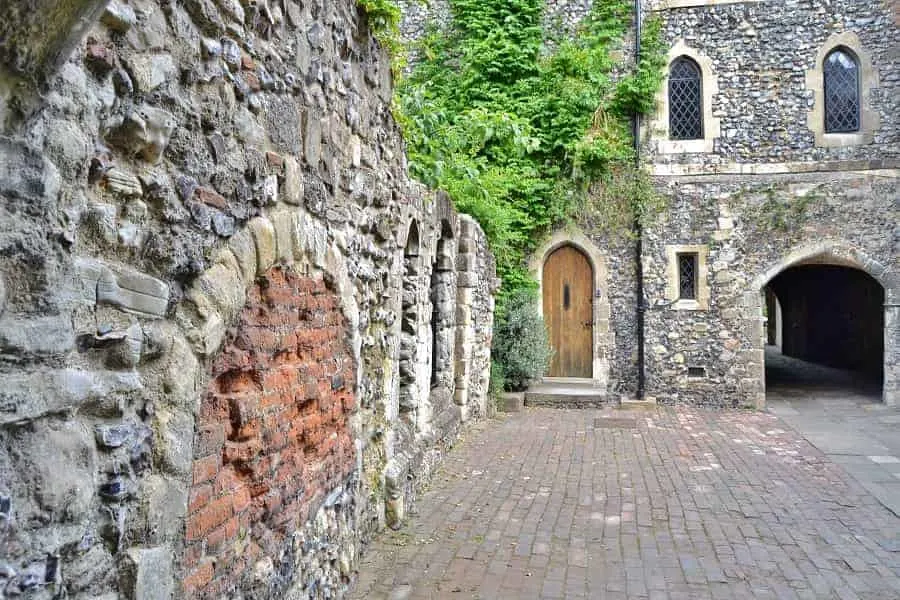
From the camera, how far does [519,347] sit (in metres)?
11.0

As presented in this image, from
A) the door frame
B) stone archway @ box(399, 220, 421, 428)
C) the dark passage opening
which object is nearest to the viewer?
stone archway @ box(399, 220, 421, 428)

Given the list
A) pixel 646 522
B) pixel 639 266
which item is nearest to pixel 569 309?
pixel 639 266

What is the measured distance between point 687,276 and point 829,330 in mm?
8903

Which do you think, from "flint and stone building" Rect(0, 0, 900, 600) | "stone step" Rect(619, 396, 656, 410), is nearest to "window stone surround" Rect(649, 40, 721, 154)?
"stone step" Rect(619, 396, 656, 410)

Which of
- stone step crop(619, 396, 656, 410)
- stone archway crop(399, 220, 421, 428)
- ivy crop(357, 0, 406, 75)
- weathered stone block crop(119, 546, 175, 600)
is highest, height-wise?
ivy crop(357, 0, 406, 75)

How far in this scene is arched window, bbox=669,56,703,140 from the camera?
38.6 feet

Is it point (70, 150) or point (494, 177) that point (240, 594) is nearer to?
point (70, 150)

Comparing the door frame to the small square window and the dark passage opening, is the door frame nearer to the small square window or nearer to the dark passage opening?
the small square window

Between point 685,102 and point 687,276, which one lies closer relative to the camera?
point 687,276

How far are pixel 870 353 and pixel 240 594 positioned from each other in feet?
53.7

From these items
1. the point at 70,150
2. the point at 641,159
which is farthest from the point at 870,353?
the point at 70,150

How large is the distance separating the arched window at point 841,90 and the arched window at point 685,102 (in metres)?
2.12

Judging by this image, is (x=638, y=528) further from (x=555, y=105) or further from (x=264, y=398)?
(x=555, y=105)

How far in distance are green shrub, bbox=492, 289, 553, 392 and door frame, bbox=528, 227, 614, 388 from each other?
89 centimetres
